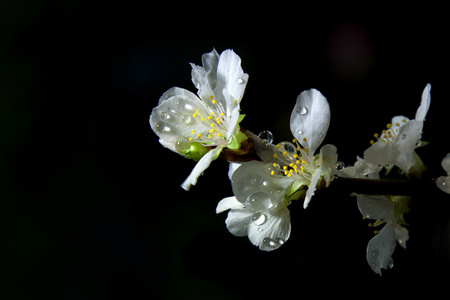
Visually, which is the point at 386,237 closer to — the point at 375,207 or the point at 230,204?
the point at 375,207

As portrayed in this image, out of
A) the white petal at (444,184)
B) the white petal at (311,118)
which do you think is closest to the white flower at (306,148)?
the white petal at (311,118)

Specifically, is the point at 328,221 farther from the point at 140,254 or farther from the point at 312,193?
the point at 312,193

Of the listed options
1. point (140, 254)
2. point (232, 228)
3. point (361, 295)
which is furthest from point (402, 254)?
point (232, 228)

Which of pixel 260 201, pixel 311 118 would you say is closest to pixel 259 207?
pixel 260 201

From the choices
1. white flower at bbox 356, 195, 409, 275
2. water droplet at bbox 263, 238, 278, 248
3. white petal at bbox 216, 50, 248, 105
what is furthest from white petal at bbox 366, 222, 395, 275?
white petal at bbox 216, 50, 248, 105

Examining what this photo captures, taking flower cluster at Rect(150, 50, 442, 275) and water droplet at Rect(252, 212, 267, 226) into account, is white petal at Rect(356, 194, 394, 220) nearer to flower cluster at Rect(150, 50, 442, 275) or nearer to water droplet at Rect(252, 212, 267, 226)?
flower cluster at Rect(150, 50, 442, 275)
